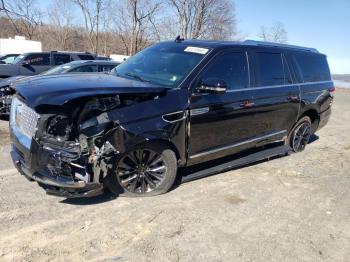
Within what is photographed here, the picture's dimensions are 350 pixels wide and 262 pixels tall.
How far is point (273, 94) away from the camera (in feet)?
19.1

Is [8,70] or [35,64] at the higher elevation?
[35,64]

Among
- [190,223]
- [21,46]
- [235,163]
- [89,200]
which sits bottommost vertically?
[190,223]

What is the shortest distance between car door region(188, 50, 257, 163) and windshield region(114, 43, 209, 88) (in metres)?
0.24

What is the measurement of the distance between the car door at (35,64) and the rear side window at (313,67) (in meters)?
10.1

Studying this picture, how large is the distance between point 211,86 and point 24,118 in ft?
7.36

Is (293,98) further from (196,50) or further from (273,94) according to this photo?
(196,50)

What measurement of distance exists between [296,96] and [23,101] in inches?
174

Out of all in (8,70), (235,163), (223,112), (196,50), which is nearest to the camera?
(223,112)

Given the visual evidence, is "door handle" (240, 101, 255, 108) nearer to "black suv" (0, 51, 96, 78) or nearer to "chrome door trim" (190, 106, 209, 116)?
"chrome door trim" (190, 106, 209, 116)

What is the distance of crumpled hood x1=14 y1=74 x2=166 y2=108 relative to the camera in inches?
148

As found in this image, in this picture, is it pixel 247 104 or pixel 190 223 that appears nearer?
pixel 190 223

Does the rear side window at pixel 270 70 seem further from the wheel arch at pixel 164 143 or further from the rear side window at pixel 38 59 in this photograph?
the rear side window at pixel 38 59

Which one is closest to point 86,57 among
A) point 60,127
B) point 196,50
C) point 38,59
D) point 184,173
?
point 38,59

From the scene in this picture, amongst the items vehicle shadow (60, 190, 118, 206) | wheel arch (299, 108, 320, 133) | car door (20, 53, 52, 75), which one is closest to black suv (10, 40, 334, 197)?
vehicle shadow (60, 190, 118, 206)
